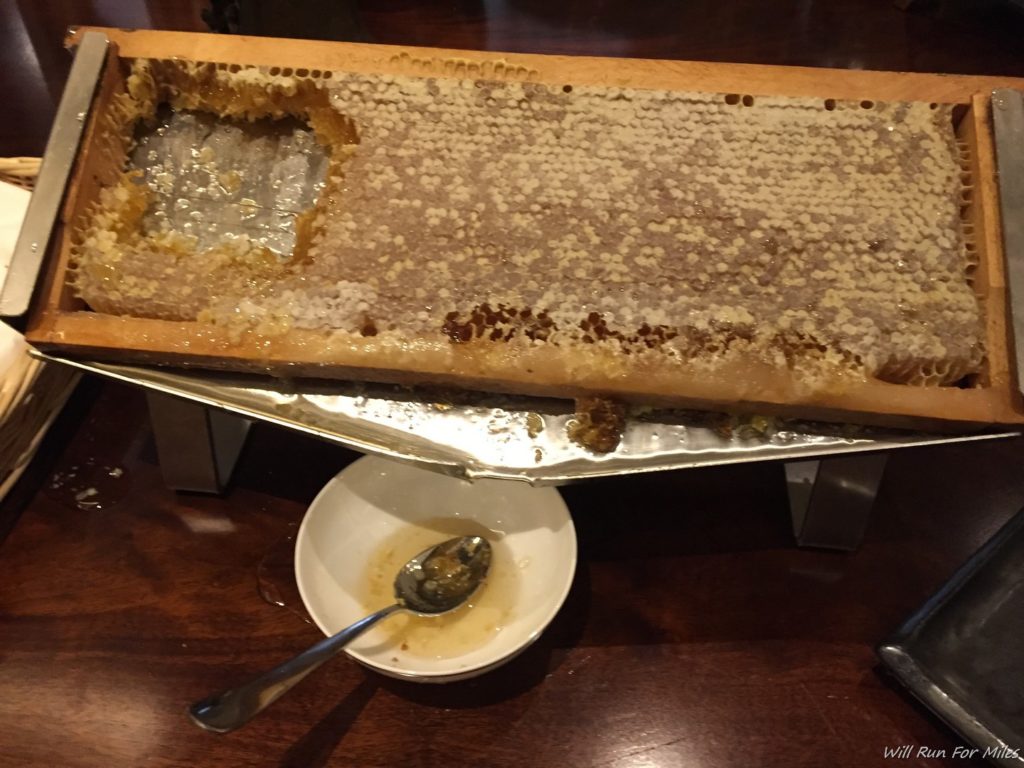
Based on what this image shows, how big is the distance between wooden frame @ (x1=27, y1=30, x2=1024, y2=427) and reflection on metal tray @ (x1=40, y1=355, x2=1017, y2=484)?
0.03m

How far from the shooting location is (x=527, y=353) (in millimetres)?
717

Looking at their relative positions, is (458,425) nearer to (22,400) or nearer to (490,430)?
(490,430)

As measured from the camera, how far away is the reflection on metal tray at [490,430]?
731mm

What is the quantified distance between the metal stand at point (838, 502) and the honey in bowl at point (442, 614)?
1.11 feet

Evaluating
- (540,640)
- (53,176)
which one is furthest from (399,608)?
(53,176)

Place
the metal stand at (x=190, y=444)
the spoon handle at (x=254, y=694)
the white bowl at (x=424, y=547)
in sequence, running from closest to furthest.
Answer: the spoon handle at (x=254, y=694) < the white bowl at (x=424, y=547) < the metal stand at (x=190, y=444)

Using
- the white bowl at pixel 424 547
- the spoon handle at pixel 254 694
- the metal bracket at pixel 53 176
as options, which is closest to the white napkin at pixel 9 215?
the metal bracket at pixel 53 176

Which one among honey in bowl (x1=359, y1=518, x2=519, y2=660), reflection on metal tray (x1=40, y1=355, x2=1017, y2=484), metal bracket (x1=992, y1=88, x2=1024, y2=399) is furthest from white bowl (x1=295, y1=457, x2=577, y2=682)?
metal bracket (x1=992, y1=88, x2=1024, y2=399)

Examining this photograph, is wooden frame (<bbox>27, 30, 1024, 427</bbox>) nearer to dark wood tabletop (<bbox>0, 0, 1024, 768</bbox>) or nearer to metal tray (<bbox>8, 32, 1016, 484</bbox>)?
metal tray (<bbox>8, 32, 1016, 484</bbox>)

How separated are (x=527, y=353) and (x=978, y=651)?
0.54 m

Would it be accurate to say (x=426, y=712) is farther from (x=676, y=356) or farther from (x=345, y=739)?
(x=676, y=356)

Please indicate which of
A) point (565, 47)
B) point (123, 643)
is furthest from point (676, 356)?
point (565, 47)

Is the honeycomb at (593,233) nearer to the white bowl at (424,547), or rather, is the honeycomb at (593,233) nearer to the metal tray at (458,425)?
the metal tray at (458,425)

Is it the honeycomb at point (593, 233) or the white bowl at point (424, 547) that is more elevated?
the honeycomb at point (593, 233)
